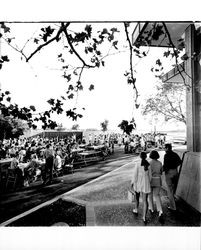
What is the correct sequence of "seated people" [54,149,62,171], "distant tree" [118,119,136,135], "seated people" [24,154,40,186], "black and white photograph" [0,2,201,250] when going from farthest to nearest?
1. "seated people" [24,154,40,186]
2. "seated people" [54,149,62,171]
3. "black and white photograph" [0,2,201,250]
4. "distant tree" [118,119,136,135]

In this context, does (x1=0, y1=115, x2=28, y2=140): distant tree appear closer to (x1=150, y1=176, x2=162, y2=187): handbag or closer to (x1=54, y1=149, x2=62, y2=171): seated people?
(x1=54, y1=149, x2=62, y2=171): seated people

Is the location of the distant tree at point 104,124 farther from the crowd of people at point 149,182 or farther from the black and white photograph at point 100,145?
the crowd of people at point 149,182

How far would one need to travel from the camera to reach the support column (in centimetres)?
389

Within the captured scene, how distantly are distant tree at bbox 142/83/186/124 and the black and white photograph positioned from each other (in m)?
0.02

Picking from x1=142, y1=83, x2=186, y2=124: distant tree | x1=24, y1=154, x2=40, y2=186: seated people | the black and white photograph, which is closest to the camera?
the black and white photograph

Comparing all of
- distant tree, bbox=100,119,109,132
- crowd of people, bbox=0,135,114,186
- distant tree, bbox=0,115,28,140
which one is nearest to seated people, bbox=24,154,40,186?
crowd of people, bbox=0,135,114,186

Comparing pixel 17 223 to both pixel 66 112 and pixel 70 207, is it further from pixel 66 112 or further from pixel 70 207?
pixel 66 112

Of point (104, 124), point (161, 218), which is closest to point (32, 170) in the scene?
point (104, 124)
